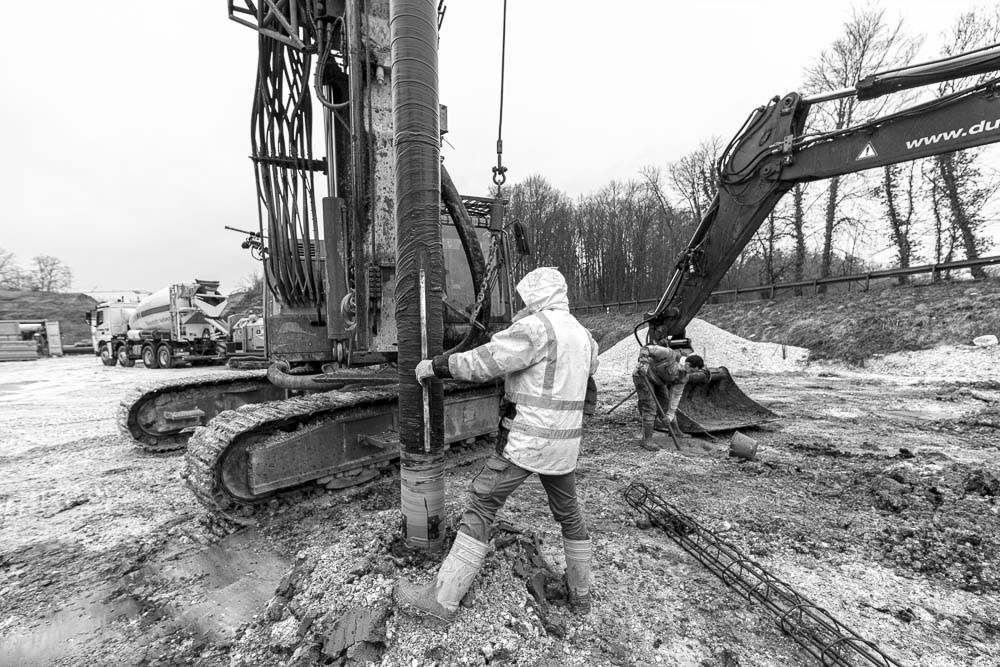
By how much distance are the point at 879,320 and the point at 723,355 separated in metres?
3.92

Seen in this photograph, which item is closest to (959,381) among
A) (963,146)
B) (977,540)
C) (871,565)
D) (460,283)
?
(963,146)

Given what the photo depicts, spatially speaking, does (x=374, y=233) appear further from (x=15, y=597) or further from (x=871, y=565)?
(x=871, y=565)

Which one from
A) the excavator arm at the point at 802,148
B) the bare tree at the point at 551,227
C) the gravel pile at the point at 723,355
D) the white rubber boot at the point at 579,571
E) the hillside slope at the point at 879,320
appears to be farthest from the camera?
the bare tree at the point at 551,227

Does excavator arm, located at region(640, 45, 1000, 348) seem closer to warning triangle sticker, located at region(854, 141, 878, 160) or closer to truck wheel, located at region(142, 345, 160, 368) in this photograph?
warning triangle sticker, located at region(854, 141, 878, 160)

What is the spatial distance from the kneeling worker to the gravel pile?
609cm

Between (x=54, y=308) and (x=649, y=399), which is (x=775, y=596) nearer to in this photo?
(x=649, y=399)

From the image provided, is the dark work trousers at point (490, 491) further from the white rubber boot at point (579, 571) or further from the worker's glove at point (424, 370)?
the worker's glove at point (424, 370)

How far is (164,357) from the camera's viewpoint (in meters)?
18.5

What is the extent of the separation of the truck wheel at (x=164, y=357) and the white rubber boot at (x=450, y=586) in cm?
2034

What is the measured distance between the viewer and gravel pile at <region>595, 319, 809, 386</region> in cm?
1328

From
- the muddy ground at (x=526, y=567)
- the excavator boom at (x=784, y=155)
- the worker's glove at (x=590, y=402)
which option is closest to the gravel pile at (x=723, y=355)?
the excavator boom at (x=784, y=155)

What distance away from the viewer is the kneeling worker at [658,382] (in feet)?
19.3

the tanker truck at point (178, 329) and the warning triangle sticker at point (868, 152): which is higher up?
the warning triangle sticker at point (868, 152)

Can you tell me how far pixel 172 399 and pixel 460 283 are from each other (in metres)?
3.81
